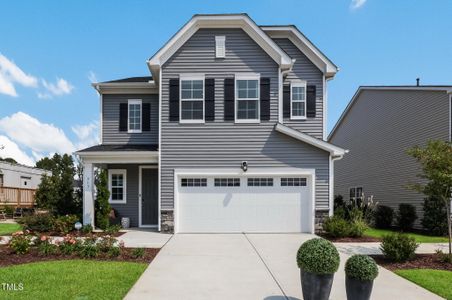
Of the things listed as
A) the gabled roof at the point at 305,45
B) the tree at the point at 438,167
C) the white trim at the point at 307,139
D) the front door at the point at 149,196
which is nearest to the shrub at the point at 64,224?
the front door at the point at 149,196

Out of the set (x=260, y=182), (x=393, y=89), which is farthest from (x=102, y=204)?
(x=393, y=89)

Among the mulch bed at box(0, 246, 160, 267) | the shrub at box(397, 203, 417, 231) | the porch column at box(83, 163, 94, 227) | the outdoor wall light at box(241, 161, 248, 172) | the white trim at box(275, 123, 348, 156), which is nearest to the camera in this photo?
the mulch bed at box(0, 246, 160, 267)

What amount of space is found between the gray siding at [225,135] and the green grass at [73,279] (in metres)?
6.12

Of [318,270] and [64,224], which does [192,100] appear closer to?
[64,224]

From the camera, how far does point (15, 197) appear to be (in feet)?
78.1

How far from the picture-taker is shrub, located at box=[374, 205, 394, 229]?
18.6 m

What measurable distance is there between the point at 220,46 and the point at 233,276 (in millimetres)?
9319

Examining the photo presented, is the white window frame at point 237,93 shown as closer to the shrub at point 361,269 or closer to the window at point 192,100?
the window at point 192,100

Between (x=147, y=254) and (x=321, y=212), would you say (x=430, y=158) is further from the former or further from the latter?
(x=147, y=254)

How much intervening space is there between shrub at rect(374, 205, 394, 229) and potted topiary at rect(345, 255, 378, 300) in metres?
14.0

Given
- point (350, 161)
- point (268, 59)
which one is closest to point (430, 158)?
point (268, 59)

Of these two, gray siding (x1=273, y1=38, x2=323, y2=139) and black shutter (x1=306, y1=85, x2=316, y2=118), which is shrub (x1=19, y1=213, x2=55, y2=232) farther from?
black shutter (x1=306, y1=85, x2=316, y2=118)

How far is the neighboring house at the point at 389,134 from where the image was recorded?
17.3m

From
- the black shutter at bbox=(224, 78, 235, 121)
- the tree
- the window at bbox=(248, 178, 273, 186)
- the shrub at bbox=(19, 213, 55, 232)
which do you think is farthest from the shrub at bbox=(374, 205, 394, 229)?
the shrub at bbox=(19, 213, 55, 232)
